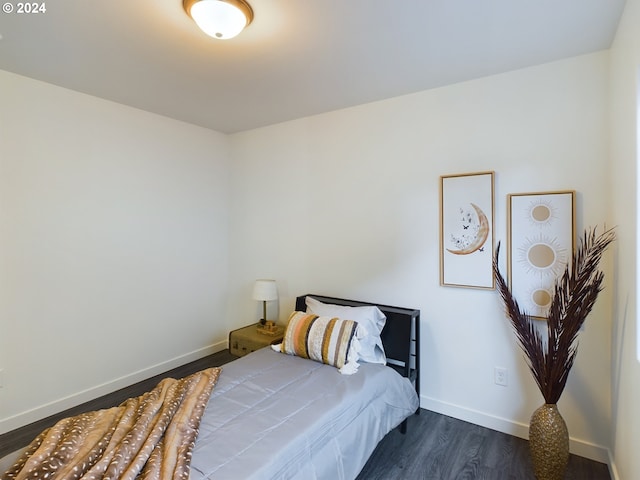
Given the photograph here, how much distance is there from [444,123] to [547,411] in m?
2.04

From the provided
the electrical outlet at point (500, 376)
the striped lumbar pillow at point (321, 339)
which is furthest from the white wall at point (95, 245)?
the electrical outlet at point (500, 376)

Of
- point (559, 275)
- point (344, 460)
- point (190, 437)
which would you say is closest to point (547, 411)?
point (559, 275)

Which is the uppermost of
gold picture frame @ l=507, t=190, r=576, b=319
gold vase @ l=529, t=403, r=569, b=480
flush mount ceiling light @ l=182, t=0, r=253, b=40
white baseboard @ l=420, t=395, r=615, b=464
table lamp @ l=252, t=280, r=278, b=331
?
flush mount ceiling light @ l=182, t=0, r=253, b=40

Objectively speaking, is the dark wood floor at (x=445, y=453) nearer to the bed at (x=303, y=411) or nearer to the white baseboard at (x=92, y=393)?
the white baseboard at (x=92, y=393)

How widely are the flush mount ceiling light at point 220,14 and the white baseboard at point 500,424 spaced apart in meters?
2.90

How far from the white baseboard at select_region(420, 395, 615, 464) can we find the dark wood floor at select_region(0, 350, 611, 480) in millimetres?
35

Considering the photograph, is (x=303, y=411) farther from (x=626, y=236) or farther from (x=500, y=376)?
(x=626, y=236)

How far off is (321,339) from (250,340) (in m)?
1.05

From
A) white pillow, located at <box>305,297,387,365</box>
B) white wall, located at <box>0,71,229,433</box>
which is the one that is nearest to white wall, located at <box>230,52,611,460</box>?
white pillow, located at <box>305,297,387,365</box>

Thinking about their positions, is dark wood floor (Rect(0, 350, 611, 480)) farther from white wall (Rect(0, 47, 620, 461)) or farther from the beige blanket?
the beige blanket

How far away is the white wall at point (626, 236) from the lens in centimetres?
151

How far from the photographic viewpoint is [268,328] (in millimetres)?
3350

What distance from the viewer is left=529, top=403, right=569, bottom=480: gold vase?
5.99ft

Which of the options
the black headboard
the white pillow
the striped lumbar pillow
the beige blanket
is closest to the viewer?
the beige blanket
